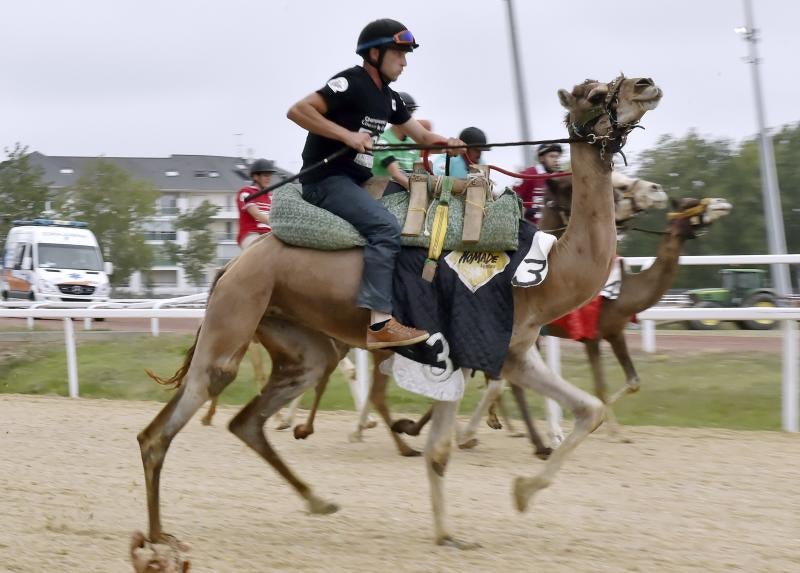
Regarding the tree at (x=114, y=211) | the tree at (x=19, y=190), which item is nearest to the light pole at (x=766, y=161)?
the tree at (x=19, y=190)

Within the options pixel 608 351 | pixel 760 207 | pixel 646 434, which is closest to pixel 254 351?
pixel 646 434

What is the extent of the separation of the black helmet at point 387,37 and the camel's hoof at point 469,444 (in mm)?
4079

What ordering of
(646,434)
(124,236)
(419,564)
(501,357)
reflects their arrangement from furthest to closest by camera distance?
1. (124,236)
2. (646,434)
3. (501,357)
4. (419,564)

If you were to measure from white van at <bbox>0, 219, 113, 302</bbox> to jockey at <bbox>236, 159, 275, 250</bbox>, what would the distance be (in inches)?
816

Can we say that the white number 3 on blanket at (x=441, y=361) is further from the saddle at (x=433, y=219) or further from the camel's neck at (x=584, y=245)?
the camel's neck at (x=584, y=245)

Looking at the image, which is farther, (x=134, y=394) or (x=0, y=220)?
(x=0, y=220)

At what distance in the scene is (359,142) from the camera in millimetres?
6418

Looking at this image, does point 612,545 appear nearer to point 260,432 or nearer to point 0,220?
point 260,432

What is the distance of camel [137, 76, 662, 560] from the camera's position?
6320 millimetres

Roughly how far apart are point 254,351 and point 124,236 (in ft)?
194

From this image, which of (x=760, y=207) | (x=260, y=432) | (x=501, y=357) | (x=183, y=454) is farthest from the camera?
(x=760, y=207)

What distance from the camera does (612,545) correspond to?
6105 millimetres

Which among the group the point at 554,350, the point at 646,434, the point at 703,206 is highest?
the point at 703,206

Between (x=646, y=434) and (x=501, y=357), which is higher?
(x=501, y=357)
